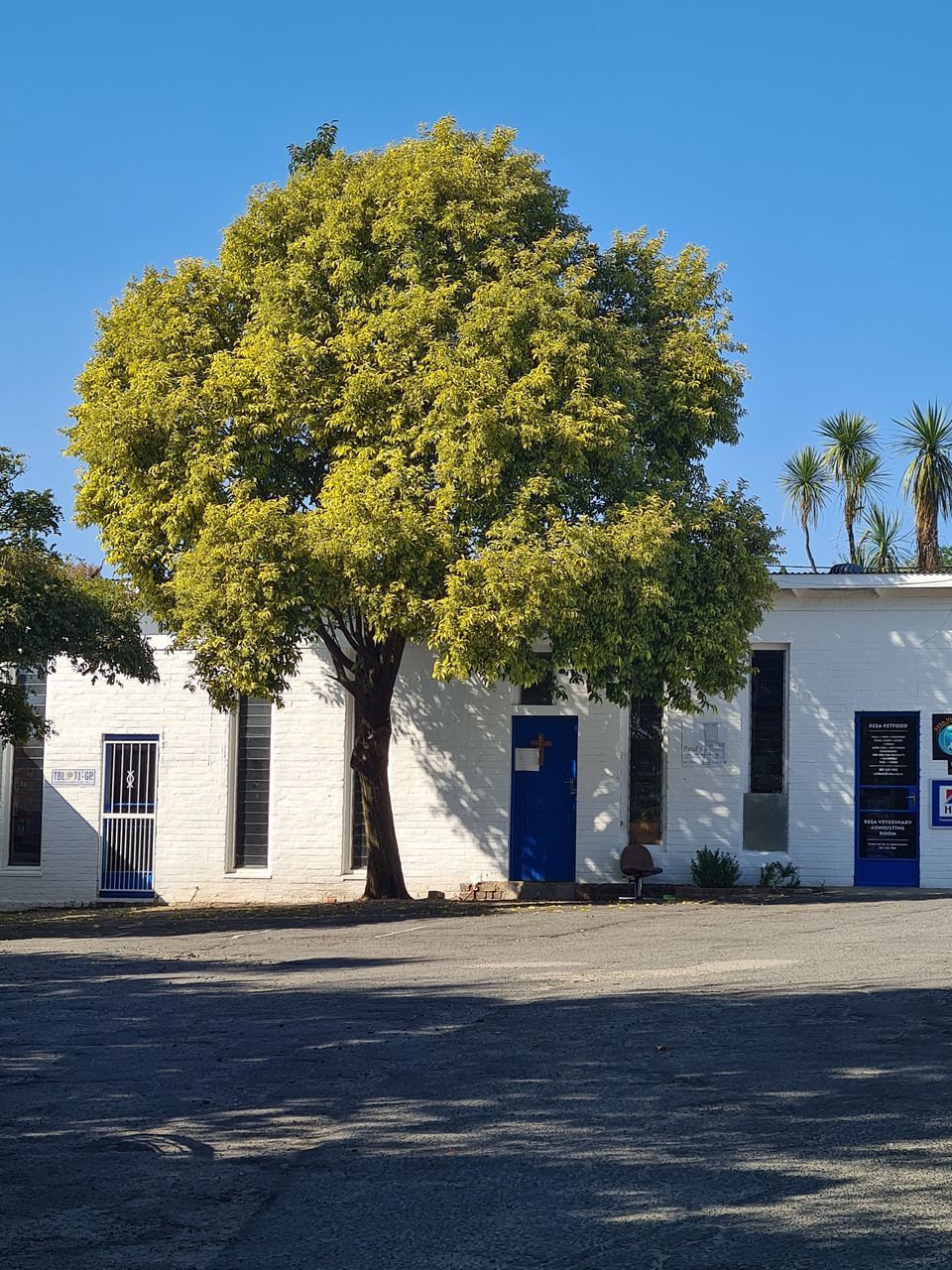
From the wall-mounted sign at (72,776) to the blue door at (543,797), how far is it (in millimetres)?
6926

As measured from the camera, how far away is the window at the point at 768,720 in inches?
874

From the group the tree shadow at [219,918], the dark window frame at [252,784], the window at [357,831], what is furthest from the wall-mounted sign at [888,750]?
the dark window frame at [252,784]

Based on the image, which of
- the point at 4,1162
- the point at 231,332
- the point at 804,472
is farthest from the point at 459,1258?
the point at 804,472

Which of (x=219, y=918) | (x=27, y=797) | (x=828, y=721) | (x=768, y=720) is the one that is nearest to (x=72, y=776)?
(x=27, y=797)

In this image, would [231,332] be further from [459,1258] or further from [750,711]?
[459,1258]

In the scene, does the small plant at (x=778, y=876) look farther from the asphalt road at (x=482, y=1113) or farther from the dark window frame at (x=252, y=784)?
the asphalt road at (x=482, y=1113)

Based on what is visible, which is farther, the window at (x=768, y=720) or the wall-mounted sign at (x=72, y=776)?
the wall-mounted sign at (x=72, y=776)

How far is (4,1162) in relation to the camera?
6.13m

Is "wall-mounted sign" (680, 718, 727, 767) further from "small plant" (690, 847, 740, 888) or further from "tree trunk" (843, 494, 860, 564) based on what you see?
"tree trunk" (843, 494, 860, 564)

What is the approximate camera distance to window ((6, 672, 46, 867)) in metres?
24.3

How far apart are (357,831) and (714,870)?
5561 mm

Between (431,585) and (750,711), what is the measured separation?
6737 mm

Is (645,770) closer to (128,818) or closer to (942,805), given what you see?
(942,805)

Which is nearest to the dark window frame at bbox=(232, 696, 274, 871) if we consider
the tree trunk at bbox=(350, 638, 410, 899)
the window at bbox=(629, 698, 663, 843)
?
the tree trunk at bbox=(350, 638, 410, 899)
